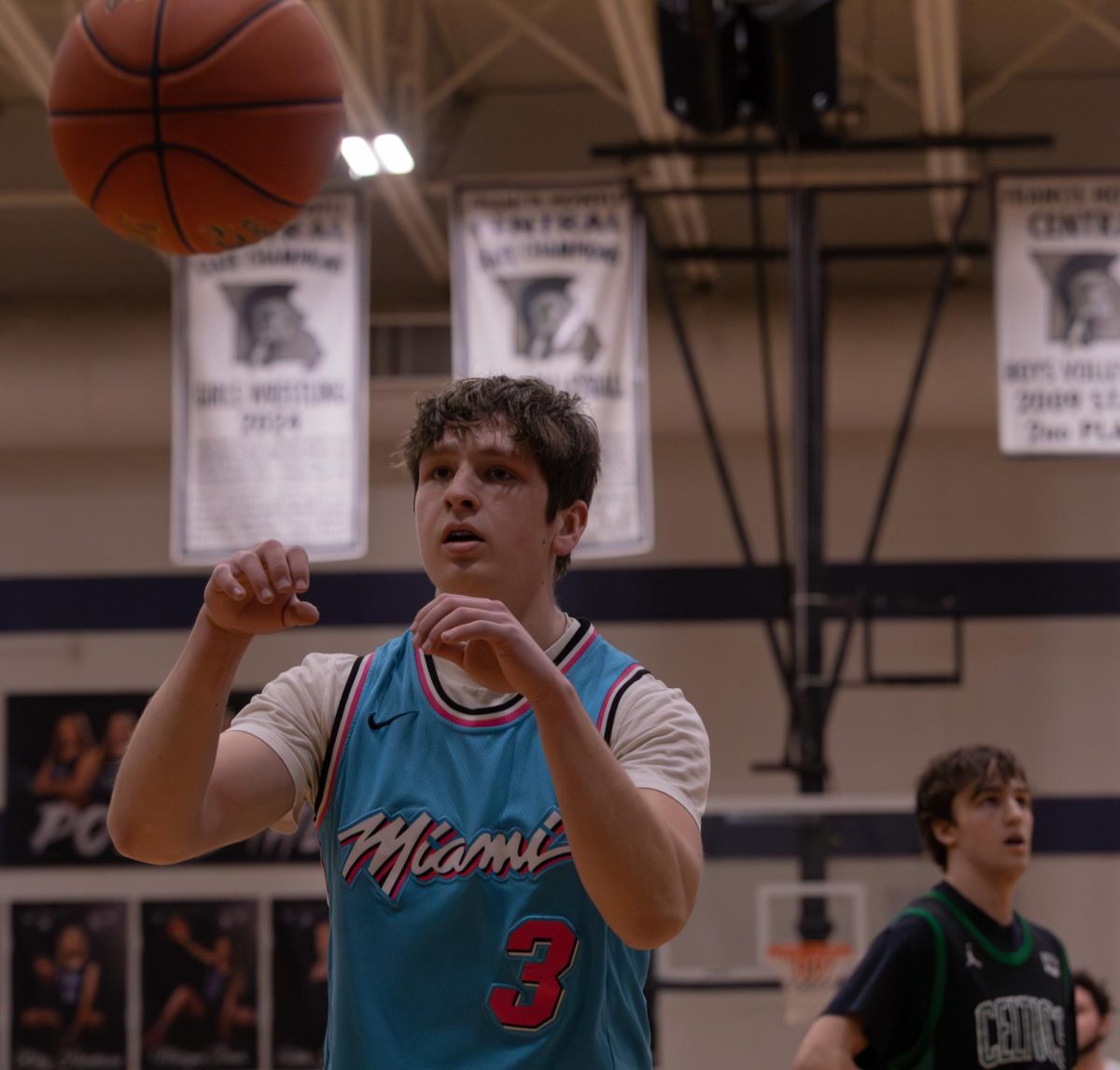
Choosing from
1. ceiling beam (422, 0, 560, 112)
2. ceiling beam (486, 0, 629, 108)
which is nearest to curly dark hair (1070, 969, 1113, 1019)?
ceiling beam (486, 0, 629, 108)

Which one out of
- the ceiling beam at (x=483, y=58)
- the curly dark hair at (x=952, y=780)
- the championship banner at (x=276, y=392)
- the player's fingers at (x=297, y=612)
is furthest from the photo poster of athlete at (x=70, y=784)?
the player's fingers at (x=297, y=612)

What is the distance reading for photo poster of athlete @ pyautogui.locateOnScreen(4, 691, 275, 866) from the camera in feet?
36.0

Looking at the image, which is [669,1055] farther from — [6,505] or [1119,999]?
[6,505]

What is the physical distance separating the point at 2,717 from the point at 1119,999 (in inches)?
288

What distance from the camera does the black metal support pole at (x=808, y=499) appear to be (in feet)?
29.2

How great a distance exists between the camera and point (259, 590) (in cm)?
195

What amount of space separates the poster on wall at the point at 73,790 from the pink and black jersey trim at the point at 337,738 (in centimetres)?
875

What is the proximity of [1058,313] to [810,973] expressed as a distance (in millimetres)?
3515

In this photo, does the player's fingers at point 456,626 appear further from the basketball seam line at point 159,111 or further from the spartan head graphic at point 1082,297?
the spartan head graphic at point 1082,297

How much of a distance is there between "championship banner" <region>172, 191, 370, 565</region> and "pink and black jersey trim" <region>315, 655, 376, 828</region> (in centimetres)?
584

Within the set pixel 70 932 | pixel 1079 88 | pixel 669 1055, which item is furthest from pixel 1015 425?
pixel 70 932

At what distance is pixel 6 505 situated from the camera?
1148 centimetres

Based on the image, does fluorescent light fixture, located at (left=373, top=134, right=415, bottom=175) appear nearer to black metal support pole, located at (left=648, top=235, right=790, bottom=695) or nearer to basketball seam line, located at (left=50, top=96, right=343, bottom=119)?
black metal support pole, located at (left=648, top=235, right=790, bottom=695)

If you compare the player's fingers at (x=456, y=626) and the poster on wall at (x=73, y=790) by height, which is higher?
the player's fingers at (x=456, y=626)
